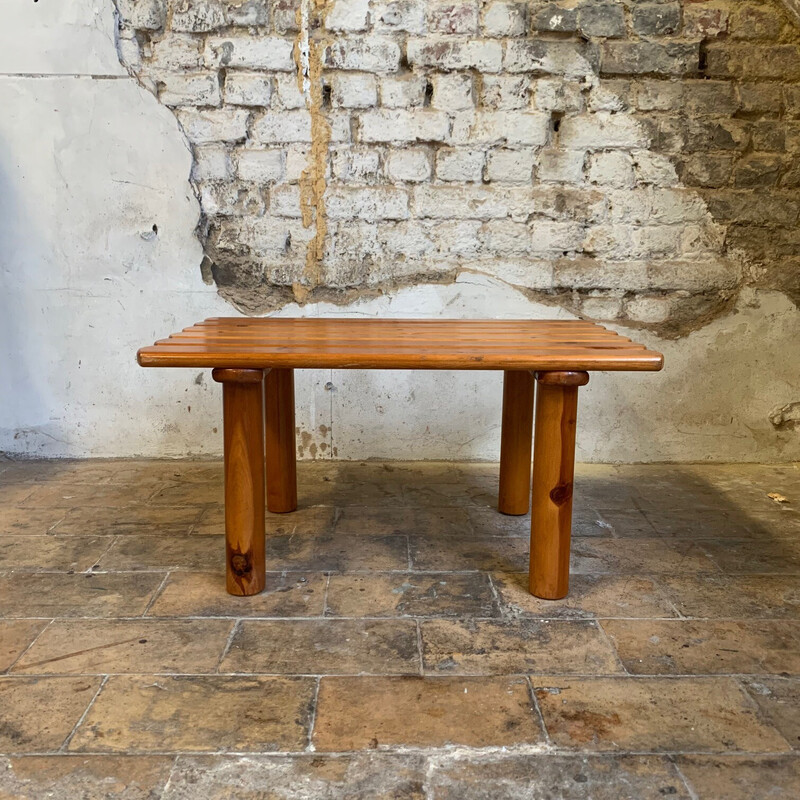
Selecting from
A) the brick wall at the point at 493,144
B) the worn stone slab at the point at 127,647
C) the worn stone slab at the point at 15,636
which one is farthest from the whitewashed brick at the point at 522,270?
the worn stone slab at the point at 15,636

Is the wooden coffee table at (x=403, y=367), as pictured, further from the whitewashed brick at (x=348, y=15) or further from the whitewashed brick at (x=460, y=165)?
the whitewashed brick at (x=348, y=15)

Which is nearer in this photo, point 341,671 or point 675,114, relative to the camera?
point 341,671

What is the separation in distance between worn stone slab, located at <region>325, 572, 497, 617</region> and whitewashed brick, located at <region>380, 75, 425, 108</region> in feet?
6.39

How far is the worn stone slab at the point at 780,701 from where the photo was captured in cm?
166

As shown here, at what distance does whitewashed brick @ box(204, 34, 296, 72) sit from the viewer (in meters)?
3.22

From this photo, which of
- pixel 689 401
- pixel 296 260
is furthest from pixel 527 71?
pixel 689 401

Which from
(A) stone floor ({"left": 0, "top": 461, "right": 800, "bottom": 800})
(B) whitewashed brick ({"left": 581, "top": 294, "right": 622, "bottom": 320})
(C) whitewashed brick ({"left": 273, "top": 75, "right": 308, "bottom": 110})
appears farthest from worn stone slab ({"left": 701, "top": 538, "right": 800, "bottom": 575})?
(C) whitewashed brick ({"left": 273, "top": 75, "right": 308, "bottom": 110})

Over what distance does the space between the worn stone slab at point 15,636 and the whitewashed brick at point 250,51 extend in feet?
7.49

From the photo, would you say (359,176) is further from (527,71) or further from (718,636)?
(718,636)

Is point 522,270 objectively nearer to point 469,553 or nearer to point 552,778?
point 469,553

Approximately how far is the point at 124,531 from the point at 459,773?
1.66 metres

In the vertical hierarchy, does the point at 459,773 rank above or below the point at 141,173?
below

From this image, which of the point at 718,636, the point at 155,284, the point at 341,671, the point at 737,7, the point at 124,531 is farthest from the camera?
the point at 155,284

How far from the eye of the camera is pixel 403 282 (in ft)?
11.3
